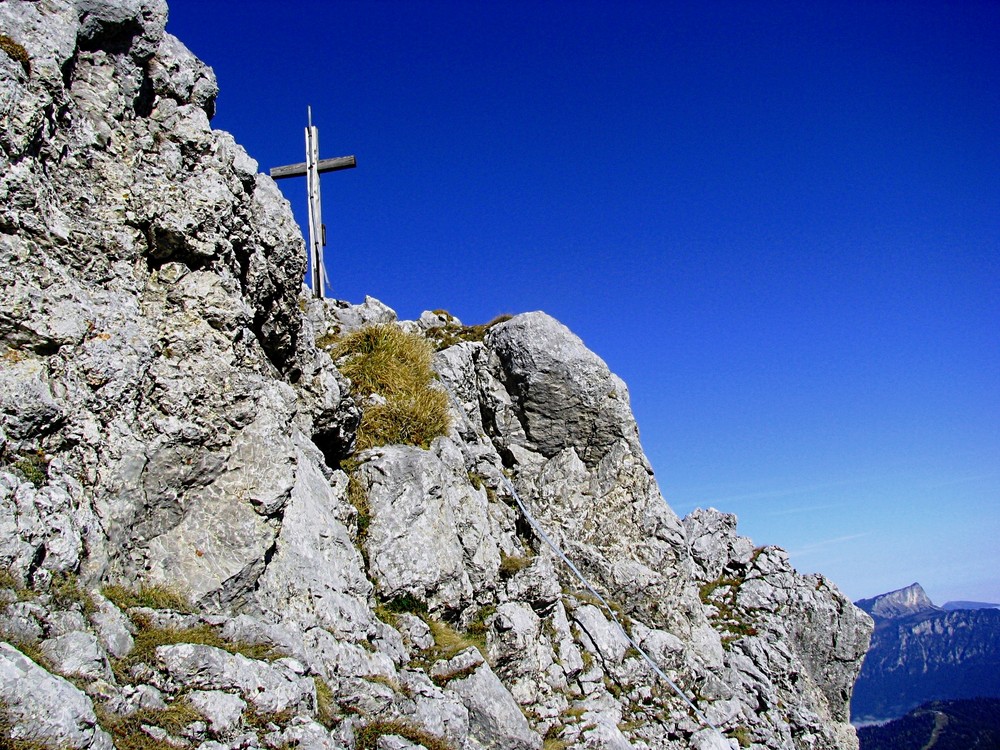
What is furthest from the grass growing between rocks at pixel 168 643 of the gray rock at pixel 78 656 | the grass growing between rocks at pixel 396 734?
the grass growing between rocks at pixel 396 734

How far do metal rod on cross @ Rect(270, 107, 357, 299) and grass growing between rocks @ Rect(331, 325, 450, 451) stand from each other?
589 cm

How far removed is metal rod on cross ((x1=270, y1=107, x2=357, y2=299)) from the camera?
2233cm

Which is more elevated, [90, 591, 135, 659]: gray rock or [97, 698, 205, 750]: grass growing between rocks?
[90, 591, 135, 659]: gray rock

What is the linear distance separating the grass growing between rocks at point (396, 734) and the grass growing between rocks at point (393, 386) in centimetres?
681

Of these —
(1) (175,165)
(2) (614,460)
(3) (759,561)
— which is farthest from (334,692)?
(3) (759,561)

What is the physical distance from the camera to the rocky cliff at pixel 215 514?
20.9 feet

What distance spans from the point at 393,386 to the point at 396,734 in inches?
350

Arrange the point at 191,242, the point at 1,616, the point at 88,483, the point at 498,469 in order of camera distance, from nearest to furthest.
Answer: the point at 1,616, the point at 88,483, the point at 191,242, the point at 498,469

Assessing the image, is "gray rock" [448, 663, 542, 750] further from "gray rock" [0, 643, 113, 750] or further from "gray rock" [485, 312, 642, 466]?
"gray rock" [485, 312, 642, 466]

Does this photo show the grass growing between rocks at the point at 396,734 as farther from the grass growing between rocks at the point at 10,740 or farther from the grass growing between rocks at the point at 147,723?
the grass growing between rocks at the point at 10,740

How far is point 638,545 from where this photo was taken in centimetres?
1745

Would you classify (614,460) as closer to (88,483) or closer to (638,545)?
(638,545)

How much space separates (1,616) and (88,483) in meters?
2.11

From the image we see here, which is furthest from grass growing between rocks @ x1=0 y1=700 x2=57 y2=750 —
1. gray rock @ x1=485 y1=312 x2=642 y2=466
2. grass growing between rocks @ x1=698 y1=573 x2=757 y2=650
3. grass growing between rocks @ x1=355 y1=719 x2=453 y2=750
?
grass growing between rocks @ x1=698 y1=573 x2=757 y2=650
